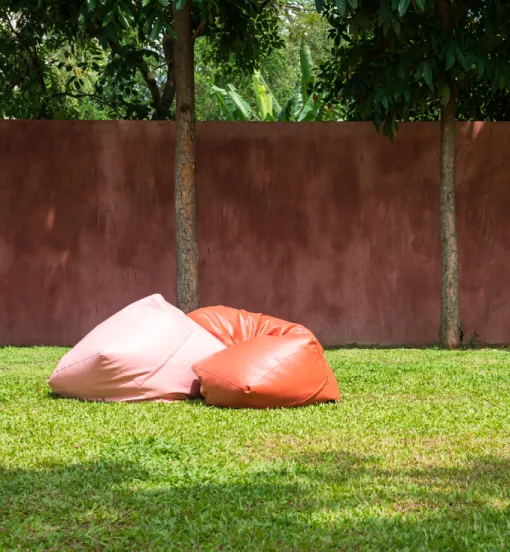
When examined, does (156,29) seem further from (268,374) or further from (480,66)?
(268,374)

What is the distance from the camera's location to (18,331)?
1102 cm

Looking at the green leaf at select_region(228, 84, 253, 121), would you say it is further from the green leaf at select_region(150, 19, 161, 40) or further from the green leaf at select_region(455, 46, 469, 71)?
the green leaf at select_region(150, 19, 161, 40)

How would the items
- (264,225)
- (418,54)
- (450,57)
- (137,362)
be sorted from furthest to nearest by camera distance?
(264,225), (418,54), (450,57), (137,362)

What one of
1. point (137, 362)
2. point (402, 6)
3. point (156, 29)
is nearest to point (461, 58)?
point (402, 6)

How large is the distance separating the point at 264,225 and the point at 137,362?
208 inches

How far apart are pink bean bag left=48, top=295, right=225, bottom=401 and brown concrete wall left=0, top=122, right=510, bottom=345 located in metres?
4.66

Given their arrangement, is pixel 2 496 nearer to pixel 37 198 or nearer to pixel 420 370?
pixel 420 370

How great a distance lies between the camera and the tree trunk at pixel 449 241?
1047cm

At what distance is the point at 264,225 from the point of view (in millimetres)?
11234

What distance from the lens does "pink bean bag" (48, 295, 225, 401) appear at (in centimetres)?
616

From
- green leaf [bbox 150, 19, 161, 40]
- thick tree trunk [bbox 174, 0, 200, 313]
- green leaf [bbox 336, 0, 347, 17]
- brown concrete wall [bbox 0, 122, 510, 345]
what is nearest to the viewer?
green leaf [bbox 150, 19, 161, 40]

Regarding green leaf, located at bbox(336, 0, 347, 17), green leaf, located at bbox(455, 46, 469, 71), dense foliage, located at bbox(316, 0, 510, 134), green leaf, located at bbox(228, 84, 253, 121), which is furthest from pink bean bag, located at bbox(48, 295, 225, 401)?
green leaf, located at bbox(228, 84, 253, 121)

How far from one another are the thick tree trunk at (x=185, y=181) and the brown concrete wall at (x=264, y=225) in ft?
3.16

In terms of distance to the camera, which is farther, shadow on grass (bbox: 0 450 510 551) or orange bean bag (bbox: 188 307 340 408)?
orange bean bag (bbox: 188 307 340 408)
